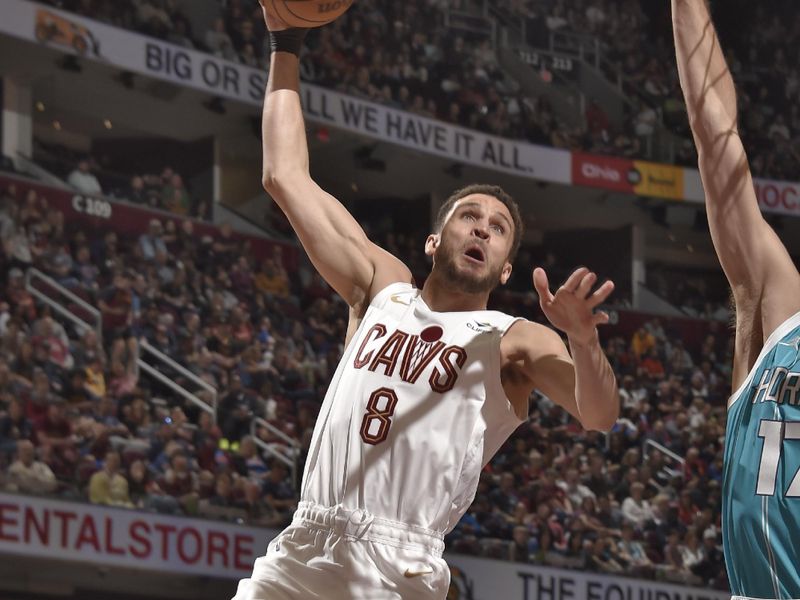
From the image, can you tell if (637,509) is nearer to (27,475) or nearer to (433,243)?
(27,475)

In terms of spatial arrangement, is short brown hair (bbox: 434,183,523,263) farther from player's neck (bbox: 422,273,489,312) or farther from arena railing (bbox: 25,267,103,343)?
arena railing (bbox: 25,267,103,343)

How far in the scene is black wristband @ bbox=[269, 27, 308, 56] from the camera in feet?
14.4

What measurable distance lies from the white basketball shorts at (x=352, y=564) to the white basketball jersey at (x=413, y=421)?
0.14 feet

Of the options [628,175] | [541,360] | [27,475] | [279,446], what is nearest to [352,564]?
[541,360]

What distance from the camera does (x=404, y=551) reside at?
3668 millimetres

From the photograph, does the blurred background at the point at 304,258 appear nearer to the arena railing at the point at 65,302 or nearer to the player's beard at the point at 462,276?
the arena railing at the point at 65,302

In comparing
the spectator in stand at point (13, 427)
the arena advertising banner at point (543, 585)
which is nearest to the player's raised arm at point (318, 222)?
the spectator in stand at point (13, 427)

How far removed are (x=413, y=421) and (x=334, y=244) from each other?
2.44ft

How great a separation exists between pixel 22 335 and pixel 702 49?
9239mm

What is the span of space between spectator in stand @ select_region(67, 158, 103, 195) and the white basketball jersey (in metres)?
11.2

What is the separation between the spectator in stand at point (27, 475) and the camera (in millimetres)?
10094

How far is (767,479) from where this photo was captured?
2.64 meters

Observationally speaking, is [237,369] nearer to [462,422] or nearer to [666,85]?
[462,422]

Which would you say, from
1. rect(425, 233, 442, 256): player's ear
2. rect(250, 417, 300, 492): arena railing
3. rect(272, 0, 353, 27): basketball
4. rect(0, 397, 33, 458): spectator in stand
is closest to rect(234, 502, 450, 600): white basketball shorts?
rect(425, 233, 442, 256): player's ear
